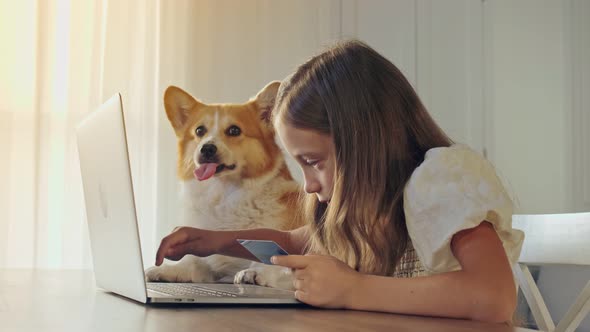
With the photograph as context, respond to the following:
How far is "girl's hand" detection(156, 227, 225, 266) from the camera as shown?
111cm

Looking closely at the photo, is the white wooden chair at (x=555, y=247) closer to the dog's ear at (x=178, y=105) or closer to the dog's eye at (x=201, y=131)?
the dog's eye at (x=201, y=131)

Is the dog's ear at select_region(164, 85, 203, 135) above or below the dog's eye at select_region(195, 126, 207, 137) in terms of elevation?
above

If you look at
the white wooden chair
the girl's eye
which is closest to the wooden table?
the girl's eye

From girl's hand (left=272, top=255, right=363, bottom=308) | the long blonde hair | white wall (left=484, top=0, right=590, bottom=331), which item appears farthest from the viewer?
white wall (left=484, top=0, right=590, bottom=331)

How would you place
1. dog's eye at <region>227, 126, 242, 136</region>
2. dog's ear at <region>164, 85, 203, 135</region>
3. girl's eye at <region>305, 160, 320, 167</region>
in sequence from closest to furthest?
girl's eye at <region>305, 160, 320, 167</region> → dog's eye at <region>227, 126, 242, 136</region> → dog's ear at <region>164, 85, 203, 135</region>

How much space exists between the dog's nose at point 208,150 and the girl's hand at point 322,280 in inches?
55.5

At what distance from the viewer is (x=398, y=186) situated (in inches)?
35.8

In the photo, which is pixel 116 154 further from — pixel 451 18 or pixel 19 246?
pixel 451 18

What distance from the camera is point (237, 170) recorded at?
2119 mm

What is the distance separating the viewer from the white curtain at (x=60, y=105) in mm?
2158

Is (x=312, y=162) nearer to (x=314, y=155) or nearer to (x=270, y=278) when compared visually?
(x=314, y=155)

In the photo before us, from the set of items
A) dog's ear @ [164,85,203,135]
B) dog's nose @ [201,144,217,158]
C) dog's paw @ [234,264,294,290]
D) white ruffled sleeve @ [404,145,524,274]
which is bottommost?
dog's paw @ [234,264,294,290]

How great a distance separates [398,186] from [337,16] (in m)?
1.70

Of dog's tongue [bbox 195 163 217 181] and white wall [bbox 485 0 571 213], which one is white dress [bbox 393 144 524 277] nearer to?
dog's tongue [bbox 195 163 217 181]
